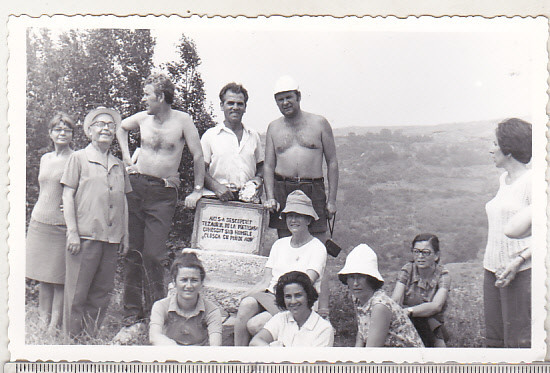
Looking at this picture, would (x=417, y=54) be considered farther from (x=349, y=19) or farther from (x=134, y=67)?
(x=134, y=67)

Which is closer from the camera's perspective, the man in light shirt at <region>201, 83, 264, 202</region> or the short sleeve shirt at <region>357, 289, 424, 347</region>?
the short sleeve shirt at <region>357, 289, 424, 347</region>

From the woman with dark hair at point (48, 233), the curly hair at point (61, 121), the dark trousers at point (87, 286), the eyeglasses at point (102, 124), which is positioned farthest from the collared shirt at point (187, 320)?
the curly hair at point (61, 121)

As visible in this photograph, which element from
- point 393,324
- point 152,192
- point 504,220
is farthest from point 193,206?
point 504,220

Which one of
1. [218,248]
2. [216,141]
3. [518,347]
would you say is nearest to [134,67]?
[216,141]

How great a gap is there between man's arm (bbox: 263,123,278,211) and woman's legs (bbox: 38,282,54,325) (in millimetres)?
2320

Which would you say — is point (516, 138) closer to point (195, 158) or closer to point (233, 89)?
point (233, 89)

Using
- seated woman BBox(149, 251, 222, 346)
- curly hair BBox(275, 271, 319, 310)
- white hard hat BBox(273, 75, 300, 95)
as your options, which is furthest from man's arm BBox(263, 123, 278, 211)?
seated woman BBox(149, 251, 222, 346)

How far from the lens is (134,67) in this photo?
754cm

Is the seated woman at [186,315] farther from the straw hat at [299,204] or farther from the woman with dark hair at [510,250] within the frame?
the woman with dark hair at [510,250]

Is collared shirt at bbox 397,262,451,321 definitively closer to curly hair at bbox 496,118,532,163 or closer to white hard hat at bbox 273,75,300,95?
curly hair at bbox 496,118,532,163

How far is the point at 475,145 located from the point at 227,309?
9.90 feet

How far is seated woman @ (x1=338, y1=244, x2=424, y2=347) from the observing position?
6586mm

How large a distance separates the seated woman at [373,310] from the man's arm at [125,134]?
2.40m

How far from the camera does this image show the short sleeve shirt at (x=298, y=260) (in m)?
7.16
